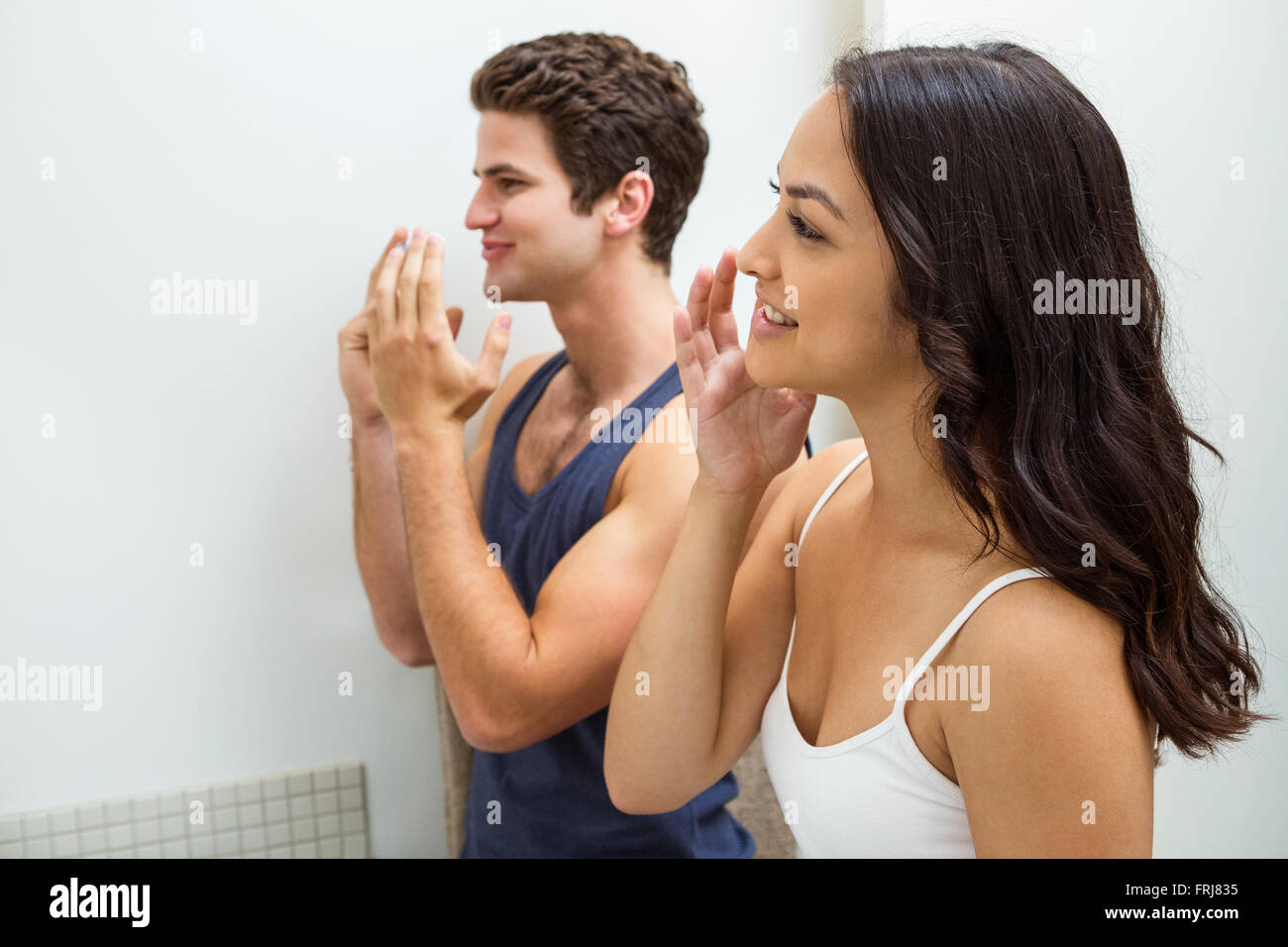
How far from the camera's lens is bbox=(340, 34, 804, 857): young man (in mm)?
1028

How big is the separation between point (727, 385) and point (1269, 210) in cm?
79

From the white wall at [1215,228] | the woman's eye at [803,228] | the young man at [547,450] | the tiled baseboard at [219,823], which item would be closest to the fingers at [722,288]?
the woman's eye at [803,228]

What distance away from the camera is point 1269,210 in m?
1.25

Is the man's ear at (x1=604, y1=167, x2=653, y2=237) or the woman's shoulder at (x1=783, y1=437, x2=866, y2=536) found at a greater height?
the man's ear at (x1=604, y1=167, x2=653, y2=237)

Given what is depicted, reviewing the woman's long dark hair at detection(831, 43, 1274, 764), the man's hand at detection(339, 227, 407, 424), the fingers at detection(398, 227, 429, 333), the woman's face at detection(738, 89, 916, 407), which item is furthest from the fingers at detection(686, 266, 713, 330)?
the man's hand at detection(339, 227, 407, 424)

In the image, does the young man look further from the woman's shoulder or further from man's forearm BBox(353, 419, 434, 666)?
the woman's shoulder

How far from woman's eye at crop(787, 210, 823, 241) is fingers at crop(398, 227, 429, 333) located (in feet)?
1.49

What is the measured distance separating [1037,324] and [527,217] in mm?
629

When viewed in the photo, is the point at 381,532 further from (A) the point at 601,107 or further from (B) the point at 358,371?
(A) the point at 601,107

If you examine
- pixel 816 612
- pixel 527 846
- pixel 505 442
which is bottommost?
pixel 527 846

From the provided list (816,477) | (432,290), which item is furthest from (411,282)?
(816,477)

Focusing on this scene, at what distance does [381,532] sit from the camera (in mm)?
1248
